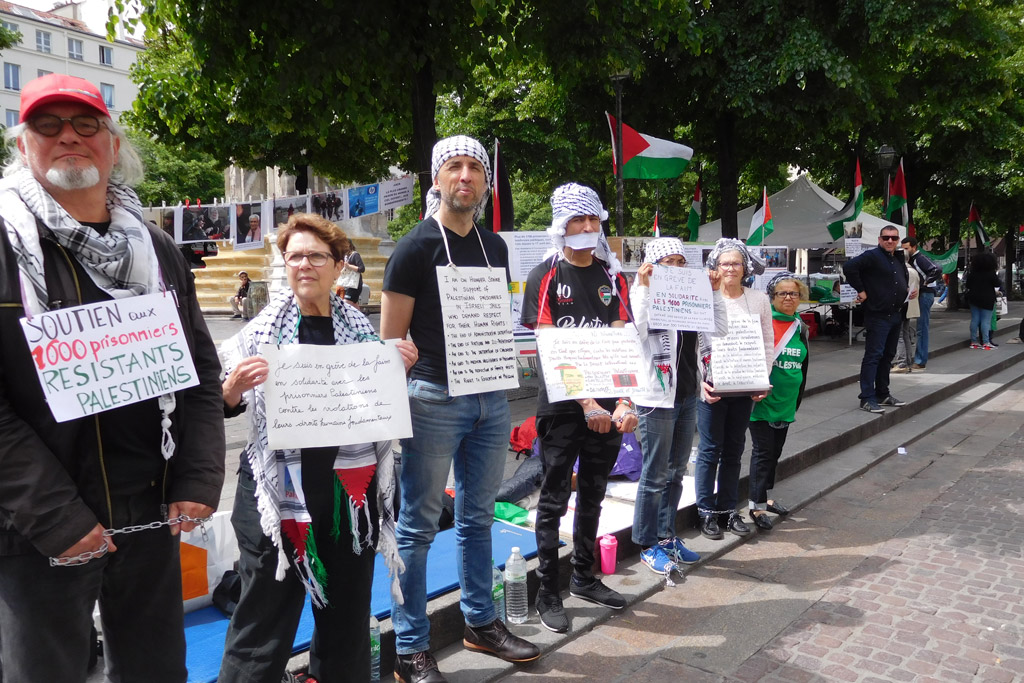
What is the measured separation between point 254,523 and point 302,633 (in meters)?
1.06

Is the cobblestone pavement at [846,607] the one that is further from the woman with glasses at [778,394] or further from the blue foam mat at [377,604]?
the blue foam mat at [377,604]

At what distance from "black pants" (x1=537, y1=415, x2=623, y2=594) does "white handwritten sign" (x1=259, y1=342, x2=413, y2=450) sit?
1.11 meters

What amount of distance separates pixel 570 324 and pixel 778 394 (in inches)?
80.7

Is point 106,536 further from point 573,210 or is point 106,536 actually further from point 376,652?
point 573,210

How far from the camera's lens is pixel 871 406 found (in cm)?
848

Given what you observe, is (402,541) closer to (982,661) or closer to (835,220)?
(982,661)

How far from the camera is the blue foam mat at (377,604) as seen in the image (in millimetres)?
2930

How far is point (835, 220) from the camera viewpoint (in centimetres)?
1441

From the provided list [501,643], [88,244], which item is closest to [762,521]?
[501,643]

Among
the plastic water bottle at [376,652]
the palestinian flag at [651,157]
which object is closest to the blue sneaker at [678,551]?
the plastic water bottle at [376,652]

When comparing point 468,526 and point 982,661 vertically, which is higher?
→ point 468,526

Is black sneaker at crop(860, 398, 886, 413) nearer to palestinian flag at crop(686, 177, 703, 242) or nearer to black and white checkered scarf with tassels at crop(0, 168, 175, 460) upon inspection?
palestinian flag at crop(686, 177, 703, 242)

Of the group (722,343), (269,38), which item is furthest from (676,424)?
(269,38)

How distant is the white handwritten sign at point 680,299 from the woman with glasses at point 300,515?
77.7 inches
